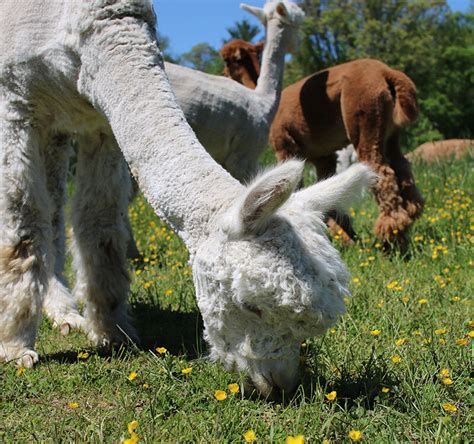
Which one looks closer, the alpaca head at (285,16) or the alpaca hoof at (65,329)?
the alpaca hoof at (65,329)

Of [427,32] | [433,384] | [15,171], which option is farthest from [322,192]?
[427,32]

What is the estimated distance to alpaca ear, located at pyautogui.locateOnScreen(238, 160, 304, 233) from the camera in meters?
2.27

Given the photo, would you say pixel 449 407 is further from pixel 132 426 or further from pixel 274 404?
pixel 132 426

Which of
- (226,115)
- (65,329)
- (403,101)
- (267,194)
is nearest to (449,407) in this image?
(267,194)

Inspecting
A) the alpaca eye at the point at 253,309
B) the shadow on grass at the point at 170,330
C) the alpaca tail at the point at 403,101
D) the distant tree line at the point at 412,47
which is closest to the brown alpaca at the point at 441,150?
the alpaca tail at the point at 403,101

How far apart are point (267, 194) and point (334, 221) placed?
468cm

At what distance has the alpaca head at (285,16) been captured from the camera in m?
7.08

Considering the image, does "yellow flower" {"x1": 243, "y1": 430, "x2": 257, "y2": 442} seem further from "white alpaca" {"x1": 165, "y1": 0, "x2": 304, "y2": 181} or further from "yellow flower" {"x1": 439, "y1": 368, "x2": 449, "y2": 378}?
"white alpaca" {"x1": 165, "y1": 0, "x2": 304, "y2": 181}

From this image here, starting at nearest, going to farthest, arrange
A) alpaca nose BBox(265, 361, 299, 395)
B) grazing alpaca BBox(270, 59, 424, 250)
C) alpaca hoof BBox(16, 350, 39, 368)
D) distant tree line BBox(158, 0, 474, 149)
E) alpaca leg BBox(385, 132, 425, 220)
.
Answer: alpaca nose BBox(265, 361, 299, 395) < alpaca hoof BBox(16, 350, 39, 368) < grazing alpaca BBox(270, 59, 424, 250) < alpaca leg BBox(385, 132, 425, 220) < distant tree line BBox(158, 0, 474, 149)

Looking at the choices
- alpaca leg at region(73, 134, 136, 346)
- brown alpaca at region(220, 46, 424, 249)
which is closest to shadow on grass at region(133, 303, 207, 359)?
alpaca leg at region(73, 134, 136, 346)

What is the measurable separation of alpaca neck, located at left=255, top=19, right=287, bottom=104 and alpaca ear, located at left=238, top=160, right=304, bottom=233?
4488 millimetres

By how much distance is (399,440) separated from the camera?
2422mm

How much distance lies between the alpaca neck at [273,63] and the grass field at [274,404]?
268 cm

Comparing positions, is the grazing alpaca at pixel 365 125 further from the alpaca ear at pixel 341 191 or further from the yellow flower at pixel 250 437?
the yellow flower at pixel 250 437
